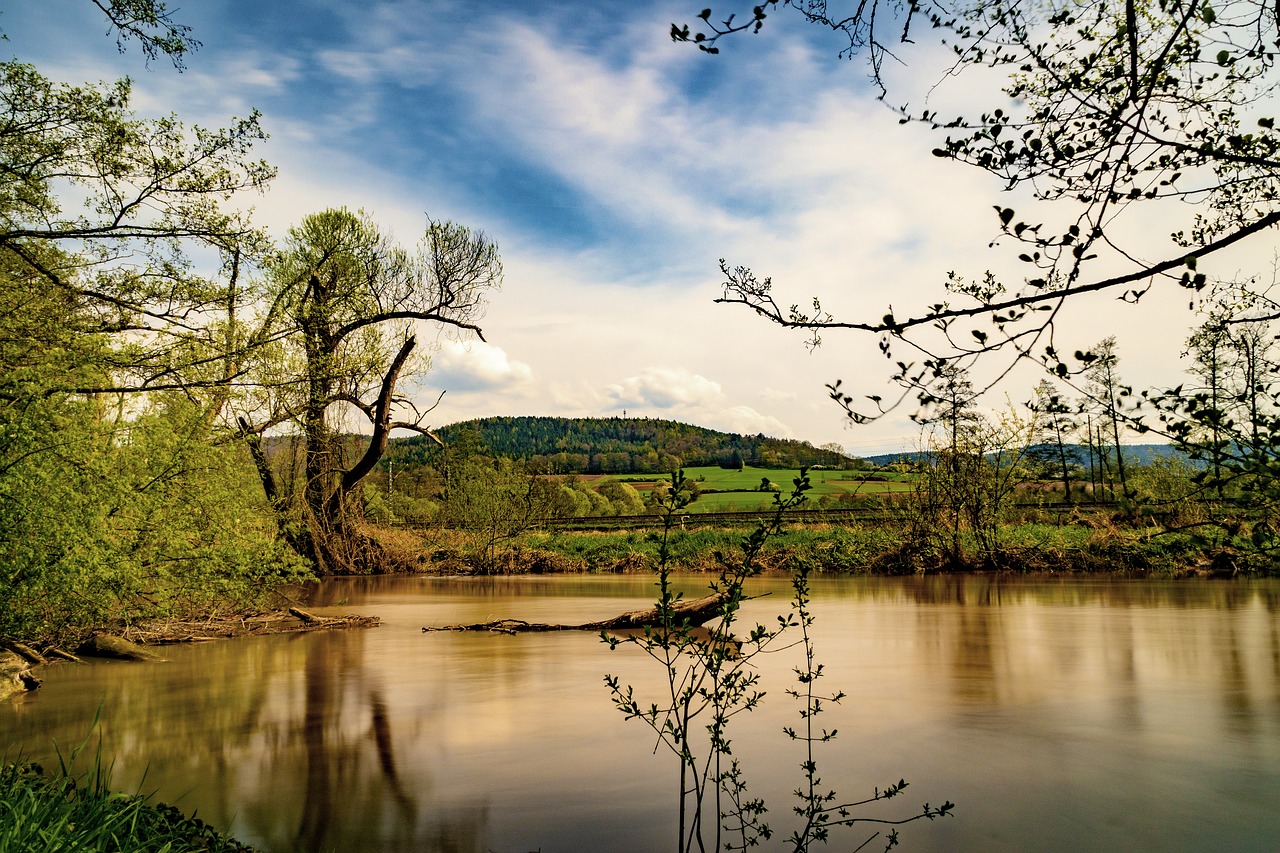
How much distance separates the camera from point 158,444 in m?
8.88

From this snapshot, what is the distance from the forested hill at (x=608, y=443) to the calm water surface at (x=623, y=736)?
32150 millimetres

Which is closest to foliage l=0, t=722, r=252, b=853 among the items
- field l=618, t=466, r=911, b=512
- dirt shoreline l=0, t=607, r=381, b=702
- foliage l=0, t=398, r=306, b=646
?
foliage l=0, t=398, r=306, b=646

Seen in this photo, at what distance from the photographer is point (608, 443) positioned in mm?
82938

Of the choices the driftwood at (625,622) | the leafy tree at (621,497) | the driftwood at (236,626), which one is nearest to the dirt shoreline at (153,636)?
the driftwood at (236,626)

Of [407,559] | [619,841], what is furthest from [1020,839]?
[407,559]

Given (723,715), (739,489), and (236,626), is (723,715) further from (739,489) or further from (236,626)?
(739,489)

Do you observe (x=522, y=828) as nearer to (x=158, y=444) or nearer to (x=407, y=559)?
(x=158, y=444)

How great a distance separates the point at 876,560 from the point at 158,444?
1836 centimetres

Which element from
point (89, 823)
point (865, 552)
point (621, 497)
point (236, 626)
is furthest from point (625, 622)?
point (621, 497)

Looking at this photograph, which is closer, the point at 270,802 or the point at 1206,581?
the point at 270,802

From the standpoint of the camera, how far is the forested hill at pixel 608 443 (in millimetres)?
57969

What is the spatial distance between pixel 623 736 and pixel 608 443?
76.5 m

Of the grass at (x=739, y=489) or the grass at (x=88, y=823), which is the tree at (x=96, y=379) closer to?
the grass at (x=88, y=823)

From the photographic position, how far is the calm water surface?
464 centimetres
